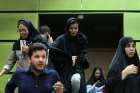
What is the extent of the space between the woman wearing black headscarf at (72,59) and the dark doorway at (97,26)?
87.5 inches

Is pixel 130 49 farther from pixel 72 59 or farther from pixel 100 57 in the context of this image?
pixel 100 57

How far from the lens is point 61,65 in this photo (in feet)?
23.8

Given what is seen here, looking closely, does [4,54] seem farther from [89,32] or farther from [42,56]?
[42,56]

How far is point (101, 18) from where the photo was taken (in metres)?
10.1

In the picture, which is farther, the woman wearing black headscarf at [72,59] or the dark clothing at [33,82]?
the woman wearing black headscarf at [72,59]

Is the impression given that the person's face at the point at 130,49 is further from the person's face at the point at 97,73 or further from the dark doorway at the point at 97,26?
the person's face at the point at 97,73

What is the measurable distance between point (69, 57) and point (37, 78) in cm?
220

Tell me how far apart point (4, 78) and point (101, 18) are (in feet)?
7.25

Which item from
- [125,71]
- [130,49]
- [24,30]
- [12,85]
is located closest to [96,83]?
[24,30]

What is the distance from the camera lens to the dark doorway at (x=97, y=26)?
9.75 metres

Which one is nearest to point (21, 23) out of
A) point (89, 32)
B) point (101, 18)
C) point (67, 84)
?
point (67, 84)

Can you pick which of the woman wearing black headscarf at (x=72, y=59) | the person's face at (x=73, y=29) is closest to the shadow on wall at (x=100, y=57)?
the woman wearing black headscarf at (x=72, y=59)

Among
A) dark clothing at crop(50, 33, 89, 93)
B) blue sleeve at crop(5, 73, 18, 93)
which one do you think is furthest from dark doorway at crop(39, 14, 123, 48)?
blue sleeve at crop(5, 73, 18, 93)

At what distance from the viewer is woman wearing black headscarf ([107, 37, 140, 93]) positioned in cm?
646
